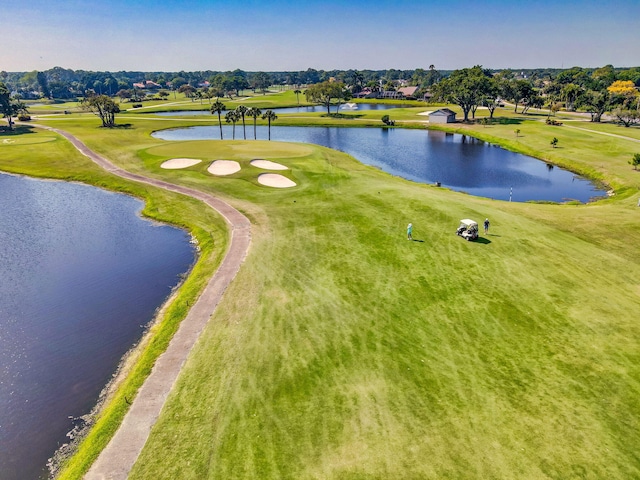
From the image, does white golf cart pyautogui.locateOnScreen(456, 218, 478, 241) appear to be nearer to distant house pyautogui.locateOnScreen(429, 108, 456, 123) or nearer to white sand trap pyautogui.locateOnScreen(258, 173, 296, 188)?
white sand trap pyautogui.locateOnScreen(258, 173, 296, 188)

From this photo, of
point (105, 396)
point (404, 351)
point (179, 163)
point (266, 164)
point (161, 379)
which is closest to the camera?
point (161, 379)

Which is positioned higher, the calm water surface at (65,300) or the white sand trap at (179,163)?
the white sand trap at (179,163)

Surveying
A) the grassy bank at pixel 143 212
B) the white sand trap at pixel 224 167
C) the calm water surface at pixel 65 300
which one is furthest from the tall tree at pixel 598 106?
the calm water surface at pixel 65 300

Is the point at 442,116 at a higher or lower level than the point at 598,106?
lower

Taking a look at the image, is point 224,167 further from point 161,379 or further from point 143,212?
point 161,379

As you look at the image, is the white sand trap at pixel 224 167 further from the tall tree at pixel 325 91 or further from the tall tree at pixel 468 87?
the tall tree at pixel 325 91

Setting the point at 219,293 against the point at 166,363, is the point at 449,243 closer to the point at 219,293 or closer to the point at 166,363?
the point at 219,293

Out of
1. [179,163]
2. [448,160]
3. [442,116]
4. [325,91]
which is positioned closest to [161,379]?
[179,163]
